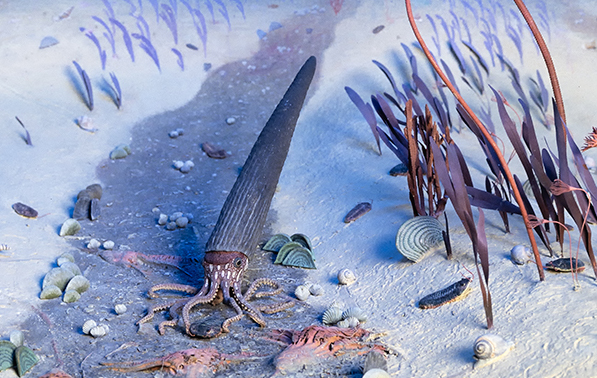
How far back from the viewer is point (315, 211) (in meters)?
3.38

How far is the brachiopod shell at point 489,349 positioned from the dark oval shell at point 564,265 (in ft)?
1.51

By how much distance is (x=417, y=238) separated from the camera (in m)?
2.58

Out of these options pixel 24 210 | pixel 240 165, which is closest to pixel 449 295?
pixel 240 165

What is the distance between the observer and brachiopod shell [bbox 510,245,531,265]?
2322 millimetres

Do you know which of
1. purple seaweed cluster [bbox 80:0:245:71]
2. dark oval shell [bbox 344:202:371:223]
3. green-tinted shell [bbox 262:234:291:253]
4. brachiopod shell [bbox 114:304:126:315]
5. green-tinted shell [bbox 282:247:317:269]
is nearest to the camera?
brachiopod shell [bbox 114:304:126:315]

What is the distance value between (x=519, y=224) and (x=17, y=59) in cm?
410

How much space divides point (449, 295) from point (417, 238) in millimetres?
361

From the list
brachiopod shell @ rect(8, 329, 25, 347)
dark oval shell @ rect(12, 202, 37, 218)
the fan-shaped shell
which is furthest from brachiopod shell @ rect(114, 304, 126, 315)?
the fan-shaped shell

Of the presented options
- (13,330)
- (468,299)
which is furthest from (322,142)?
(13,330)

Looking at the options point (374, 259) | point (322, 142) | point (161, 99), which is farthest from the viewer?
point (161, 99)

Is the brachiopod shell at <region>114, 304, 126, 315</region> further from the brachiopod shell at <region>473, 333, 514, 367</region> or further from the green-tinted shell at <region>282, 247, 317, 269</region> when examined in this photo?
the brachiopod shell at <region>473, 333, 514, 367</region>

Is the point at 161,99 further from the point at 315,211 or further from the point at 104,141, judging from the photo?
the point at 315,211

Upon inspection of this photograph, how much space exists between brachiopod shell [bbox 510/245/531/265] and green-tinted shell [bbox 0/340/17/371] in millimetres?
1988

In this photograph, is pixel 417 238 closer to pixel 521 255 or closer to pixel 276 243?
pixel 521 255
